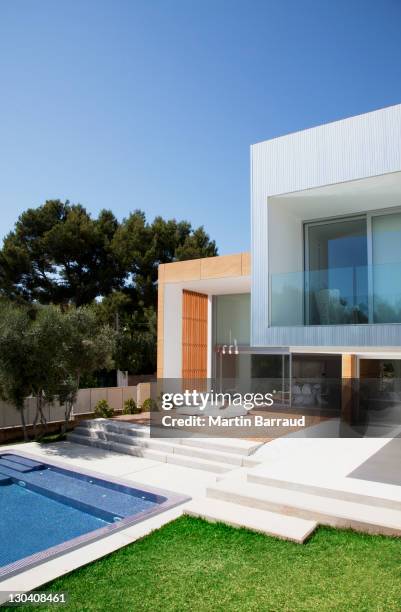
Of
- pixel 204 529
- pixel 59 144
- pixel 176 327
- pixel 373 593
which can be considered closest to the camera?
pixel 373 593

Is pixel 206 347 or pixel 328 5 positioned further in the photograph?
pixel 206 347

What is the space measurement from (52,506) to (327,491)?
19.0 ft

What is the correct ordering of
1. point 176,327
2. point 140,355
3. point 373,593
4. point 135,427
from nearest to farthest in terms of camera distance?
point 373,593, point 135,427, point 176,327, point 140,355

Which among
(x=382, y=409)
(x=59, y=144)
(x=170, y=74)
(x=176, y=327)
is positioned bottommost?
(x=382, y=409)

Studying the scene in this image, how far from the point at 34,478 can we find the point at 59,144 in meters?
11.7

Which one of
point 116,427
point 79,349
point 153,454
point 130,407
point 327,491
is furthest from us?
point 130,407

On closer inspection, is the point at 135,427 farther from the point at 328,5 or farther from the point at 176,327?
the point at 328,5

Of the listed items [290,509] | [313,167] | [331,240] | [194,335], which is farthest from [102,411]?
[313,167]

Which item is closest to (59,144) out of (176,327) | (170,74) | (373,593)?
(170,74)

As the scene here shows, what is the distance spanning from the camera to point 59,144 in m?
16.7

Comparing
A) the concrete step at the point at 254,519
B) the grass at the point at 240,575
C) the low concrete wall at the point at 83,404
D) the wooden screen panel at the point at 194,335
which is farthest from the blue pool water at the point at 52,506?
the wooden screen panel at the point at 194,335

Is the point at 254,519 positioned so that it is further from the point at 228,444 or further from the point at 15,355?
the point at 15,355

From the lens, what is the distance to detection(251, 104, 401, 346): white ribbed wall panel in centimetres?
971

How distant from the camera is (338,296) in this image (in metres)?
10.2
